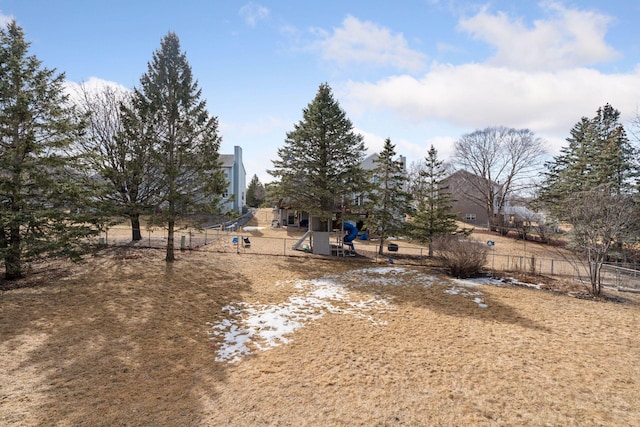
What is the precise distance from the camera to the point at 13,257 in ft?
37.4

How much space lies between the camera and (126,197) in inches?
784

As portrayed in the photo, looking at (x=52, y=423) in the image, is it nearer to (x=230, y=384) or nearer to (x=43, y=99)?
(x=230, y=384)

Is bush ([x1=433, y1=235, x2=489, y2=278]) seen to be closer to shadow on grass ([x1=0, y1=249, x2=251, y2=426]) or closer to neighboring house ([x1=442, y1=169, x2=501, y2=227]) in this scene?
shadow on grass ([x1=0, y1=249, x2=251, y2=426])

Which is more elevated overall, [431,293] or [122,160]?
[122,160]

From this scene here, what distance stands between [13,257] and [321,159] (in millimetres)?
16065

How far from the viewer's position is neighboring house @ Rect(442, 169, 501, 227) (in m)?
38.8

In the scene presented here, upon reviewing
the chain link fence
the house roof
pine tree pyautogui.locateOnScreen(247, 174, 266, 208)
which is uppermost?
the house roof

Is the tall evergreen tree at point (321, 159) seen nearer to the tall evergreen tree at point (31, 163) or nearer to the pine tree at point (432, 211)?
the pine tree at point (432, 211)

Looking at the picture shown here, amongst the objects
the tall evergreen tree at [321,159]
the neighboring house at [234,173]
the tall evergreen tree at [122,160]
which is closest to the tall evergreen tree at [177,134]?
the tall evergreen tree at [122,160]

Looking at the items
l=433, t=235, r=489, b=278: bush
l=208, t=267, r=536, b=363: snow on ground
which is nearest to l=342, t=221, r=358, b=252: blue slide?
l=208, t=267, r=536, b=363: snow on ground

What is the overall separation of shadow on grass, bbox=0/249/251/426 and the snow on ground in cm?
66

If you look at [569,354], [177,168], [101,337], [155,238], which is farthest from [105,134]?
[569,354]

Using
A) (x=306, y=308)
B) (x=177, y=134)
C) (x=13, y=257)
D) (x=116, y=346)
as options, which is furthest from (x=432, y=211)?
(x=13, y=257)

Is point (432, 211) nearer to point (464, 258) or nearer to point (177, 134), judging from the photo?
point (464, 258)
